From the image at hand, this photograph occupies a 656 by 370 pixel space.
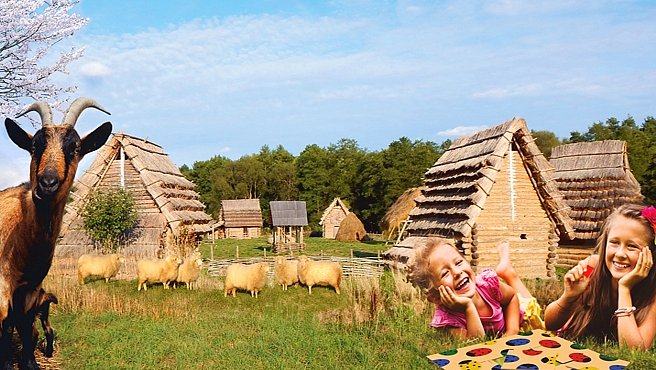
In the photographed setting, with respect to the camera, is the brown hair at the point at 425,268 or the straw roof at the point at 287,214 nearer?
the brown hair at the point at 425,268

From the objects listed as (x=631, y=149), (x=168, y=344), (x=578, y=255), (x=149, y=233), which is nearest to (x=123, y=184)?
(x=149, y=233)

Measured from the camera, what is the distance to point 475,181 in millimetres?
15312

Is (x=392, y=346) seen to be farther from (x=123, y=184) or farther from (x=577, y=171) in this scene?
(x=577, y=171)

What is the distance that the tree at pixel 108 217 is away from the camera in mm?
19766

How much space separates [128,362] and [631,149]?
137 ft

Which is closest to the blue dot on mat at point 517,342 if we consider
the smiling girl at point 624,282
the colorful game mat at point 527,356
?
the colorful game mat at point 527,356

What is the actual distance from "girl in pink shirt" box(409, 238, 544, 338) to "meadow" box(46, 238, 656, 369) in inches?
18.6

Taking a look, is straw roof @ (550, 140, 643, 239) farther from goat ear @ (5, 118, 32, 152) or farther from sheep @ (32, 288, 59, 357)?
goat ear @ (5, 118, 32, 152)

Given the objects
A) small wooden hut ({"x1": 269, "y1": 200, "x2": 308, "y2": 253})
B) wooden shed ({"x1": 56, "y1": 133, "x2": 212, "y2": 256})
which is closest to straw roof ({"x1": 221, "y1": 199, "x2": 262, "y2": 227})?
small wooden hut ({"x1": 269, "y1": 200, "x2": 308, "y2": 253})

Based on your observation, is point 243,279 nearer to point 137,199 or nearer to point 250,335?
point 250,335

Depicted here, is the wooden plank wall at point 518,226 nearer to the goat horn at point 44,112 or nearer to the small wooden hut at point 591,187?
the small wooden hut at point 591,187

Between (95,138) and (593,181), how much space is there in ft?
76.2

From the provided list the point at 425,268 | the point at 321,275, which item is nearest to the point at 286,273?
the point at 321,275

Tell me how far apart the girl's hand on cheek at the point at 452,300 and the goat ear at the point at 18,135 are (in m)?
5.48
